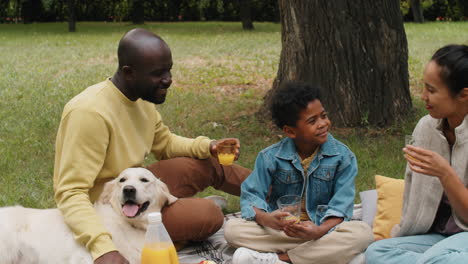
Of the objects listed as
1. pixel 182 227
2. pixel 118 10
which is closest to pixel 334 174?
pixel 182 227

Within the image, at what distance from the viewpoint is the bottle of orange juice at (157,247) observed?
3.05 meters

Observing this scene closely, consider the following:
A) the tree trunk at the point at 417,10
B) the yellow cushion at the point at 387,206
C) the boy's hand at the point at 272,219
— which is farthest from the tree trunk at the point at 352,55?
the tree trunk at the point at 417,10

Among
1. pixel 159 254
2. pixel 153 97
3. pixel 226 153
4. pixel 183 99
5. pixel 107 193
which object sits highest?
pixel 153 97

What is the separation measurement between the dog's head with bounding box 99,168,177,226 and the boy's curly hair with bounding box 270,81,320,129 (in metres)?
0.96

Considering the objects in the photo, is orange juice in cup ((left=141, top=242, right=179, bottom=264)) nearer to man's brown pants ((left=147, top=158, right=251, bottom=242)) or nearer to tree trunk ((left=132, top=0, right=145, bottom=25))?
man's brown pants ((left=147, top=158, right=251, bottom=242))

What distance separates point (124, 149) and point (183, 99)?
5.41 meters

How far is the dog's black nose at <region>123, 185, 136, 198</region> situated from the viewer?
3.46 meters

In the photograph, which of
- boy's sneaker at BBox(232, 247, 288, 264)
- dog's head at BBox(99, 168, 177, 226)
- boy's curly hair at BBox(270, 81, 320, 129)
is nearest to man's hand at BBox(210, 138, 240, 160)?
boy's curly hair at BBox(270, 81, 320, 129)

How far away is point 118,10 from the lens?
31.2 m

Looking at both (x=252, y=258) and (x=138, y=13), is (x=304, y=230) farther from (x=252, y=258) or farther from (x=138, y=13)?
(x=138, y=13)

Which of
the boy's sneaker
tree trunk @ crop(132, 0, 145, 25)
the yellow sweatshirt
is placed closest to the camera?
the yellow sweatshirt

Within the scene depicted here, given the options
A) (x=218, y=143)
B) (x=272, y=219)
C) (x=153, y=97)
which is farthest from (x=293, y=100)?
(x=153, y=97)

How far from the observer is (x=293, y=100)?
3.79 m

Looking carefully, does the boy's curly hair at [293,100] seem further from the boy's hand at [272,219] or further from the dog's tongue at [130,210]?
the dog's tongue at [130,210]
